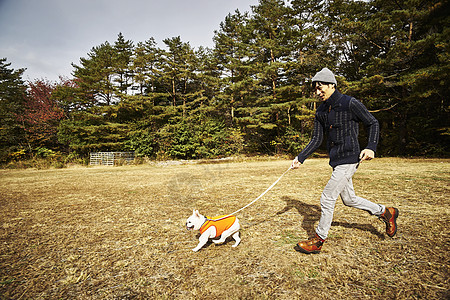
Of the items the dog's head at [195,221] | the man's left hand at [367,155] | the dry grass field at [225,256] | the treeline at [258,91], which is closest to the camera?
the dry grass field at [225,256]

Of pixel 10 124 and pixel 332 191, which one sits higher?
pixel 10 124

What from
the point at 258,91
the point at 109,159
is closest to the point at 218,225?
the point at 109,159

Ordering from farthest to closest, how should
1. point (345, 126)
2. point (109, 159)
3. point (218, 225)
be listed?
point (109, 159) → point (218, 225) → point (345, 126)

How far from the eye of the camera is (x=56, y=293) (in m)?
1.94

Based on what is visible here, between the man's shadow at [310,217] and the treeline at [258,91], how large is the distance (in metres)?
15.9

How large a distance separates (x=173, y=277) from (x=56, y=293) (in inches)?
45.8

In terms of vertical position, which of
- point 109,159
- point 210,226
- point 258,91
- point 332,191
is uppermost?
point 258,91

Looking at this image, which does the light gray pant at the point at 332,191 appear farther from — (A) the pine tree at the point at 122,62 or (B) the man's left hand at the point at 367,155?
(A) the pine tree at the point at 122,62

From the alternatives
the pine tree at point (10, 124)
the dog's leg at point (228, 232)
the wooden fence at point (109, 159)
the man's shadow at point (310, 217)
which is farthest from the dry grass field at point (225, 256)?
the pine tree at point (10, 124)

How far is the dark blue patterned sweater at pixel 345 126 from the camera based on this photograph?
2.34 metres

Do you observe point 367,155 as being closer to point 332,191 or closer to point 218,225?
point 332,191

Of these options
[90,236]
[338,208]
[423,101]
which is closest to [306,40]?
[423,101]

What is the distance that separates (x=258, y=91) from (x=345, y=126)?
2502cm

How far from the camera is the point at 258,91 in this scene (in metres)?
26.0
